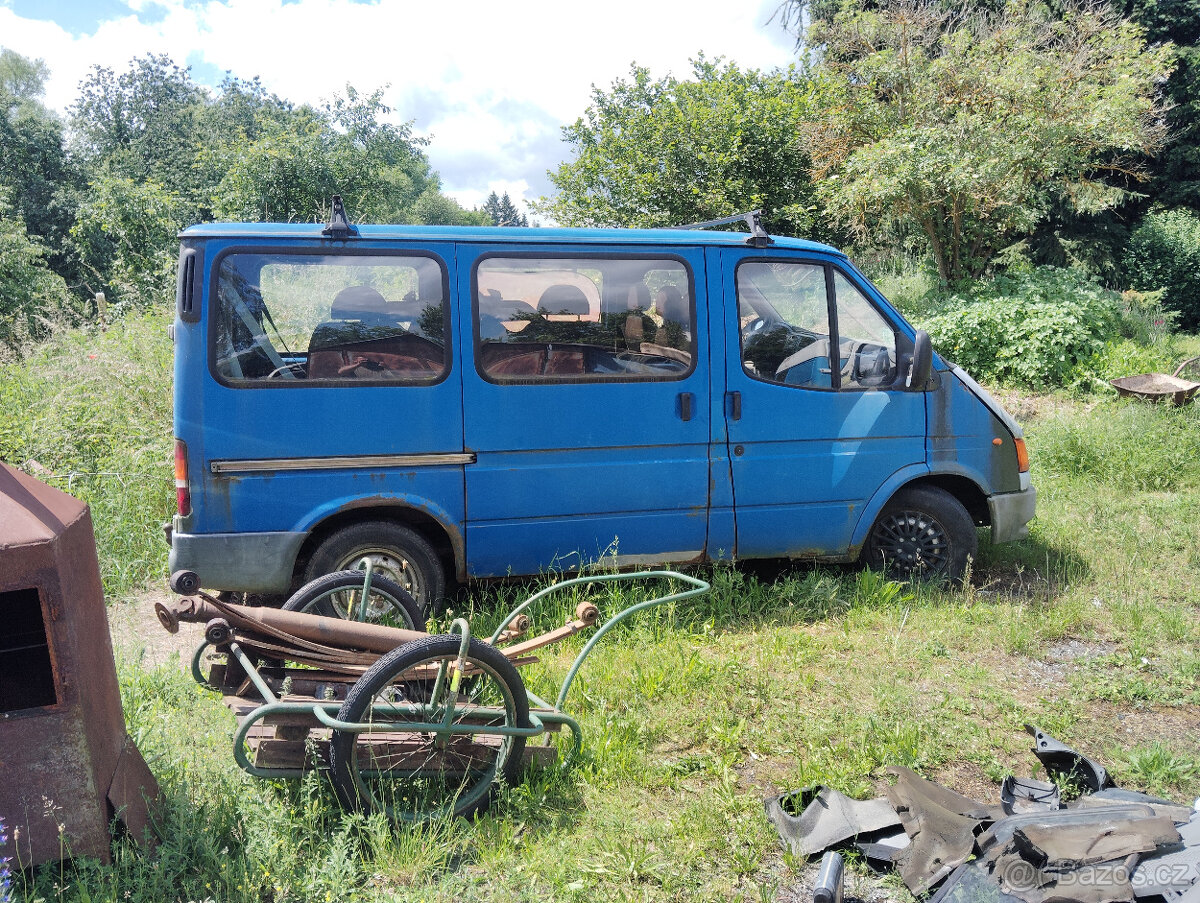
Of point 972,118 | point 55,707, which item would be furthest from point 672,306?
point 972,118

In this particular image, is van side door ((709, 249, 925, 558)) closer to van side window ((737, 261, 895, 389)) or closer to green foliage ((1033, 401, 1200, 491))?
van side window ((737, 261, 895, 389))

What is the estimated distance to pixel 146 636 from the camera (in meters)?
5.30

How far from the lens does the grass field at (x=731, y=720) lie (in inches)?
118

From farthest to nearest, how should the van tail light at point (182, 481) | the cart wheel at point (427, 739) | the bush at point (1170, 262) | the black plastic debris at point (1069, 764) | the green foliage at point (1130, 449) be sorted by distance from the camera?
1. the bush at point (1170, 262)
2. the green foliage at point (1130, 449)
3. the van tail light at point (182, 481)
4. the black plastic debris at point (1069, 764)
5. the cart wheel at point (427, 739)

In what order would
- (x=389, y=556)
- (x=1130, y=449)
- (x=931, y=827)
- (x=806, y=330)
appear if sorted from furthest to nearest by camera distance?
(x=1130, y=449) → (x=806, y=330) → (x=389, y=556) → (x=931, y=827)

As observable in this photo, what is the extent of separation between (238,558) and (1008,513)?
479 centimetres

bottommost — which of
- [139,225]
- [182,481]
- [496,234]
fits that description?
[182,481]

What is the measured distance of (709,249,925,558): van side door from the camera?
5277 mm

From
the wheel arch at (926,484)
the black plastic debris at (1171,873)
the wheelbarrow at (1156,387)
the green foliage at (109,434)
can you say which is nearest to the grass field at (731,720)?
the green foliage at (109,434)

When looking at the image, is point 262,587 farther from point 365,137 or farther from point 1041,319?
point 365,137

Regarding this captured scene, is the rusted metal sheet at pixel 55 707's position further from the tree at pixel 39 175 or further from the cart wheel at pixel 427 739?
the tree at pixel 39 175

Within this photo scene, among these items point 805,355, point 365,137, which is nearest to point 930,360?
point 805,355

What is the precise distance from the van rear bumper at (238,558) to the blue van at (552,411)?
0.01m

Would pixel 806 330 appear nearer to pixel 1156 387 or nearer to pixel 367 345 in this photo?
pixel 367 345
